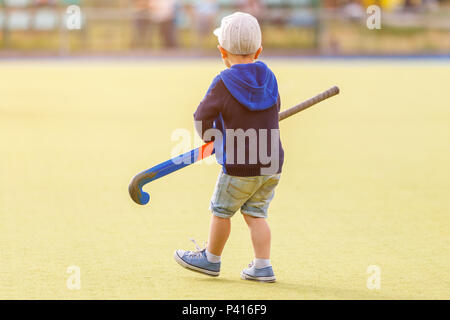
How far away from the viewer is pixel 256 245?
4391 millimetres

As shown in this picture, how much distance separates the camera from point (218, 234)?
14.5ft

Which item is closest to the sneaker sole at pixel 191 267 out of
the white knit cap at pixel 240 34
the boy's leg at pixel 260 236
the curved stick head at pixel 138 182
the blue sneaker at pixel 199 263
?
the blue sneaker at pixel 199 263

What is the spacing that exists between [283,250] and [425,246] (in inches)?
30.6

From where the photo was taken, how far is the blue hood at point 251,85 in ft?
13.9

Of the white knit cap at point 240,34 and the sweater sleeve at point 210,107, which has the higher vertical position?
the white knit cap at point 240,34

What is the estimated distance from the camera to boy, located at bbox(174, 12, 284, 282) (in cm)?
425

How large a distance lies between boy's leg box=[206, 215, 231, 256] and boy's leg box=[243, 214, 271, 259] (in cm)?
12

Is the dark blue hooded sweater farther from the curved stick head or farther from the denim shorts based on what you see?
the curved stick head

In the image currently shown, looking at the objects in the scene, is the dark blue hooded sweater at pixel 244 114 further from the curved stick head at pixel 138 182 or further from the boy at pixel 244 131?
the curved stick head at pixel 138 182

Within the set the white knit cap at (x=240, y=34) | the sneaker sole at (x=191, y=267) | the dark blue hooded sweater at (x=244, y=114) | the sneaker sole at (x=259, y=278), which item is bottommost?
the sneaker sole at (x=259, y=278)

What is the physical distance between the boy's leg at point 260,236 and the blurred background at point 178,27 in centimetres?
1825

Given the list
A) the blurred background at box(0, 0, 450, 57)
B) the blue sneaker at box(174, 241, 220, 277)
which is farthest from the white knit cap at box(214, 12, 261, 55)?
the blurred background at box(0, 0, 450, 57)

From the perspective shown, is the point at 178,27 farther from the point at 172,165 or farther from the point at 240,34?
the point at 240,34
